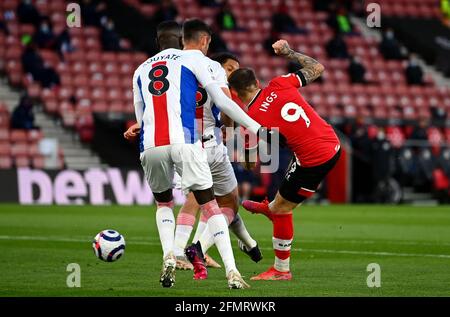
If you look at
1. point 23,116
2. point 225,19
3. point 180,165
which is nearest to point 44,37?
point 23,116

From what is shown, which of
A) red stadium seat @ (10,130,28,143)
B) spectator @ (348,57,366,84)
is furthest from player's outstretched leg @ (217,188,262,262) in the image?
spectator @ (348,57,366,84)

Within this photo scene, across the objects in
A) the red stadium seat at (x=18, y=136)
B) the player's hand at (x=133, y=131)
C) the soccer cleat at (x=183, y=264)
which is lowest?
the red stadium seat at (x=18, y=136)

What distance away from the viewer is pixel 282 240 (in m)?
10.3

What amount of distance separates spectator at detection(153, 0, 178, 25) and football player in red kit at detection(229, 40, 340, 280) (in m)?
20.2

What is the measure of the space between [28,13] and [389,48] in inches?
483

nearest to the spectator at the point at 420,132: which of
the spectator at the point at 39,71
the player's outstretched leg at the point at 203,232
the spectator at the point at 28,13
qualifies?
the spectator at the point at 39,71

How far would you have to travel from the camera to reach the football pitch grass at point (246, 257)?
9055mm

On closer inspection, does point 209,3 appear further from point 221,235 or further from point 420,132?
point 221,235

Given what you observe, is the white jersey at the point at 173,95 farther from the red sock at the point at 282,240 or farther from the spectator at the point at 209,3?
the spectator at the point at 209,3

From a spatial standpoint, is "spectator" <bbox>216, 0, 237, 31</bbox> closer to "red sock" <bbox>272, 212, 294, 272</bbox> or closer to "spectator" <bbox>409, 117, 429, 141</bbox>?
"spectator" <bbox>409, 117, 429, 141</bbox>

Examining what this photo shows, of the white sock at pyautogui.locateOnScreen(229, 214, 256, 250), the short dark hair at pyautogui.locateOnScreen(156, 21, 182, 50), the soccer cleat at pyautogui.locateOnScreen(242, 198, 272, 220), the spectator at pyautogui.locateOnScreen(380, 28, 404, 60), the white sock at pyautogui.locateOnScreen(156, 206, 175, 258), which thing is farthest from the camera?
the spectator at pyautogui.locateOnScreen(380, 28, 404, 60)

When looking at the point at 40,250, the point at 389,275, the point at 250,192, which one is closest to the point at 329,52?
the point at 250,192

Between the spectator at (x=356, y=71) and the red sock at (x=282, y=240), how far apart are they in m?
23.1

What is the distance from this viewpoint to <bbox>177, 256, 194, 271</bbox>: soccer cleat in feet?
35.3
